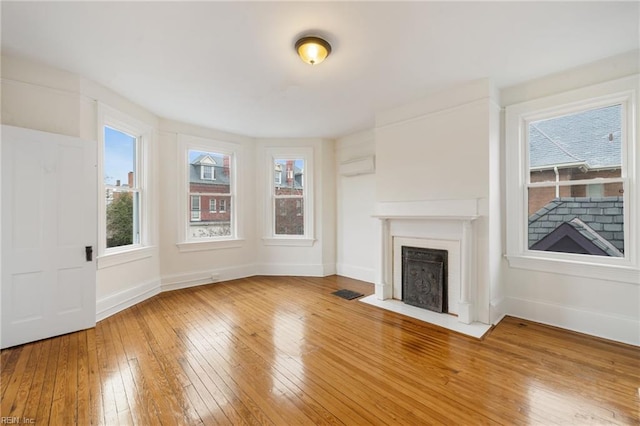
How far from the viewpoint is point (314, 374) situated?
7.32 feet

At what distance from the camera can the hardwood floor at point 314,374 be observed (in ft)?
5.91

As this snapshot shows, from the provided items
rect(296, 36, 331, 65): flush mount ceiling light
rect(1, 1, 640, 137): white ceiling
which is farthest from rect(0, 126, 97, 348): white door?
rect(296, 36, 331, 65): flush mount ceiling light

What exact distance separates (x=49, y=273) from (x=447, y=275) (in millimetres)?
4456

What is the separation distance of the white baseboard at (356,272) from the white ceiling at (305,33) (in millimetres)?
2964

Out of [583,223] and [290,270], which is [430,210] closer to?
[583,223]

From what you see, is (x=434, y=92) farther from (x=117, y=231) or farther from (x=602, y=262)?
(x=117, y=231)

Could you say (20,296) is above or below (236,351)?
above

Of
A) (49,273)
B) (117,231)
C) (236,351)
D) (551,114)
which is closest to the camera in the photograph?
(236,351)

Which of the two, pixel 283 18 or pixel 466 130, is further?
pixel 466 130

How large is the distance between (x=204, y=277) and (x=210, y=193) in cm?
154

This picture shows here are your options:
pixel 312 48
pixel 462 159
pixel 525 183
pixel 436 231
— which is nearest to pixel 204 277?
pixel 436 231

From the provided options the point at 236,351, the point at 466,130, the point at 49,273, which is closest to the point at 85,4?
the point at 49,273

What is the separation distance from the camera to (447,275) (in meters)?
3.43

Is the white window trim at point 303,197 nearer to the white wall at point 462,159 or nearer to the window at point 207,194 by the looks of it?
the window at point 207,194
